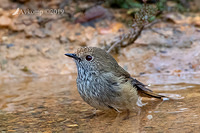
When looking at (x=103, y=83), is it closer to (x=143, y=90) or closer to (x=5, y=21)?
(x=143, y=90)

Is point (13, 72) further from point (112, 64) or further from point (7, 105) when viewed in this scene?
point (112, 64)

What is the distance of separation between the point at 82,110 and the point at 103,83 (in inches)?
27.6

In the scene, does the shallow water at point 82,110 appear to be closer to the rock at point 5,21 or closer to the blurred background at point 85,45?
the blurred background at point 85,45

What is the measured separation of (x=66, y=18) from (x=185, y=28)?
3.02 metres

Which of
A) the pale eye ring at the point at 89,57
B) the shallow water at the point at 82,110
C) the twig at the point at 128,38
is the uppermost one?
the twig at the point at 128,38

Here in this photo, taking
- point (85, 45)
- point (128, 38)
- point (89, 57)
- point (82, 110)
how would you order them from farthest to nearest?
point (85, 45), point (128, 38), point (82, 110), point (89, 57)

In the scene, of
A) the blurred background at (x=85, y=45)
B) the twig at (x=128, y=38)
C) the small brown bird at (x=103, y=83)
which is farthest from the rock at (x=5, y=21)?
the small brown bird at (x=103, y=83)

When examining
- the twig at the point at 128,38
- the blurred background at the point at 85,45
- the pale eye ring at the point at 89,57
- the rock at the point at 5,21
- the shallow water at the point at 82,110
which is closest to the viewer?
the shallow water at the point at 82,110

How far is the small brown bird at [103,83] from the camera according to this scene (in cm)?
Result: 385

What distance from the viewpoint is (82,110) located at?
438 cm

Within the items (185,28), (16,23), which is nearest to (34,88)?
(16,23)

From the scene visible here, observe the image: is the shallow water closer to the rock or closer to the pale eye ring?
the pale eye ring

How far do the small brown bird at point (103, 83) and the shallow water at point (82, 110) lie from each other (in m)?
0.20

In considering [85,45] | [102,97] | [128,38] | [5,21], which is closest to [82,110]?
[102,97]
